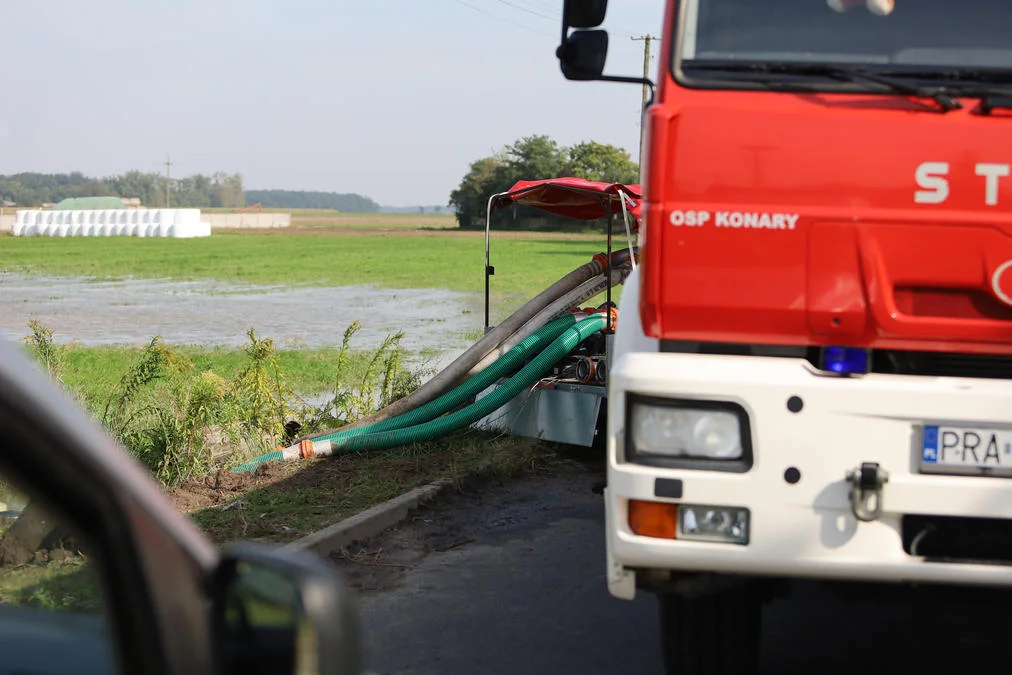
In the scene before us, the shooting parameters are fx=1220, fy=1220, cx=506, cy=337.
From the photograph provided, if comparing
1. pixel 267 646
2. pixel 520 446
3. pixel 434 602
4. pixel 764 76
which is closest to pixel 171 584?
pixel 267 646

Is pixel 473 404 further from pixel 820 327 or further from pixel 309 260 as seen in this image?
pixel 309 260

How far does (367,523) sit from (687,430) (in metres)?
3.54

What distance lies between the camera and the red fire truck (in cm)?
359

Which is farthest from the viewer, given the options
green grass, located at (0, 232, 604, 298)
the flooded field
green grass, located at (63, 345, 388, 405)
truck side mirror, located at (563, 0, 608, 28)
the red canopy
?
green grass, located at (0, 232, 604, 298)

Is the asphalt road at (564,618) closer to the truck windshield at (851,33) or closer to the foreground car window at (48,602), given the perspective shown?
the truck windshield at (851,33)

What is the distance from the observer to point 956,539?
361 centimetres

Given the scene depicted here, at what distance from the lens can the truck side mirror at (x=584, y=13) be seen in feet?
14.6

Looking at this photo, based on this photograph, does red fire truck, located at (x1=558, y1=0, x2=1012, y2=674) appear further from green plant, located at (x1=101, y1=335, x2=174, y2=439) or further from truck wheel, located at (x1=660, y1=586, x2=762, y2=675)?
green plant, located at (x1=101, y1=335, x2=174, y2=439)

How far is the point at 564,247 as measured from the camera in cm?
6194

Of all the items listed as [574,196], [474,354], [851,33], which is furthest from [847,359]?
[574,196]

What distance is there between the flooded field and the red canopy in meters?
5.90

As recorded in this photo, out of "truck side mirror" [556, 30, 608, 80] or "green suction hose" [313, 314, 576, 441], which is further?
"green suction hose" [313, 314, 576, 441]

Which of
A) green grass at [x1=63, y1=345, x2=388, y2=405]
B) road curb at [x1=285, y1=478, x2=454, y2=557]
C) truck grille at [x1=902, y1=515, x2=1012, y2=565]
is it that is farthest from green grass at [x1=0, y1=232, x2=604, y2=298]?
truck grille at [x1=902, y1=515, x2=1012, y2=565]

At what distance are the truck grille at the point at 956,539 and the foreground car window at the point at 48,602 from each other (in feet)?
8.51
